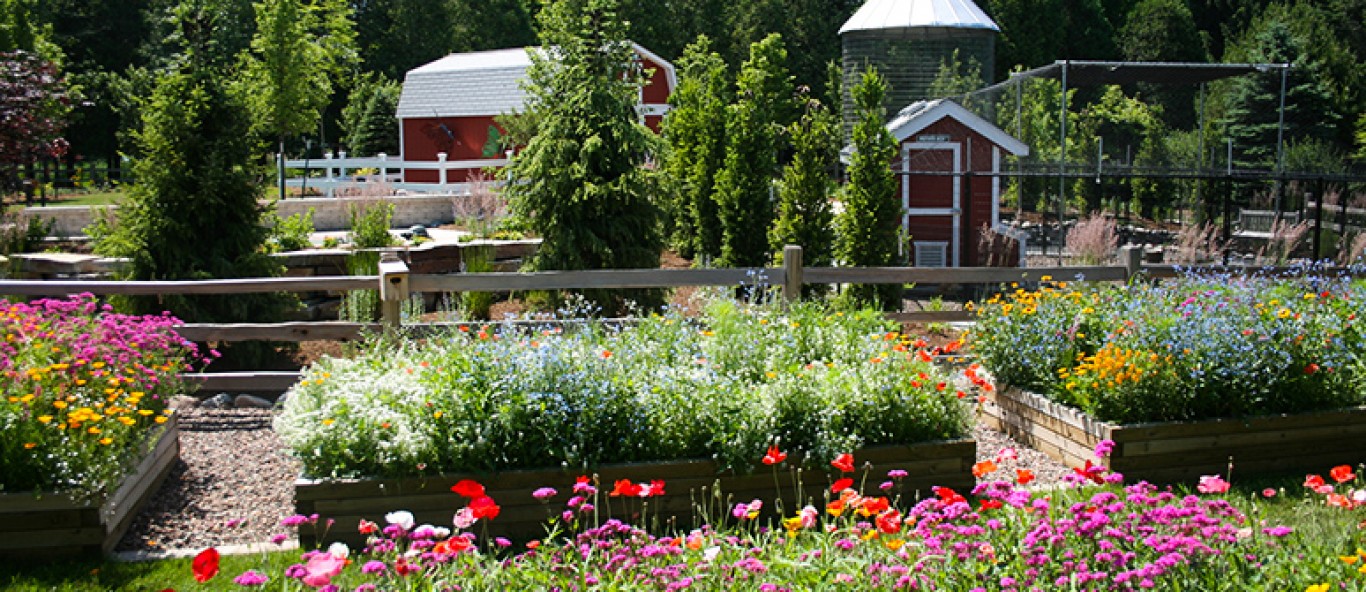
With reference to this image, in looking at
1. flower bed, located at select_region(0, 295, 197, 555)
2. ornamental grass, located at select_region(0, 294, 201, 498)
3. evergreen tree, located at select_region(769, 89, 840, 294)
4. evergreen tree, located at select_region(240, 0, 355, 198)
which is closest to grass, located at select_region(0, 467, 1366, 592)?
flower bed, located at select_region(0, 295, 197, 555)

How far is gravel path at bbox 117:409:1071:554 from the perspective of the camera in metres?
5.35

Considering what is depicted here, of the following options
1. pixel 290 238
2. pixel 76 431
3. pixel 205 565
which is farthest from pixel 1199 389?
pixel 290 238

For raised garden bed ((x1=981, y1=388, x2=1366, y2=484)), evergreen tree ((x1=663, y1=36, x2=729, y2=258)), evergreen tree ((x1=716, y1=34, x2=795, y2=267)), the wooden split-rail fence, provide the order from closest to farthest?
raised garden bed ((x1=981, y1=388, x2=1366, y2=484))
the wooden split-rail fence
evergreen tree ((x1=716, y1=34, x2=795, y2=267))
evergreen tree ((x1=663, y1=36, x2=729, y2=258))

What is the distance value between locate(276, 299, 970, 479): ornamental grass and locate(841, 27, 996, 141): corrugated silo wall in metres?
12.0

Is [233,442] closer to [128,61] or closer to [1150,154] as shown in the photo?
[1150,154]

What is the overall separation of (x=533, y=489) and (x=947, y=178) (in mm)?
11366

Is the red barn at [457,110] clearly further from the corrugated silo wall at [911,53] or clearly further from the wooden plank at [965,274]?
the wooden plank at [965,274]

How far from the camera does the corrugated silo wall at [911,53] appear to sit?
679 inches

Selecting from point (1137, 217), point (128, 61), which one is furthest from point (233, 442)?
point (128, 61)

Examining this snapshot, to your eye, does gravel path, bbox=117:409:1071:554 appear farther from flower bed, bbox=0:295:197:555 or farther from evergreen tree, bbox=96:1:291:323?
evergreen tree, bbox=96:1:291:323

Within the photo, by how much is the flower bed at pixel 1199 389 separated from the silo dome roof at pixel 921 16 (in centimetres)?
1119

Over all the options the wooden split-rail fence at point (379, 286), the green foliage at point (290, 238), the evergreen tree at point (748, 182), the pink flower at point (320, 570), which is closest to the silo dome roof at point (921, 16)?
the evergreen tree at point (748, 182)

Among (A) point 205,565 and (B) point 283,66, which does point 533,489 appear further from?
(B) point 283,66

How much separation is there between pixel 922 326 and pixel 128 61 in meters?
43.5
